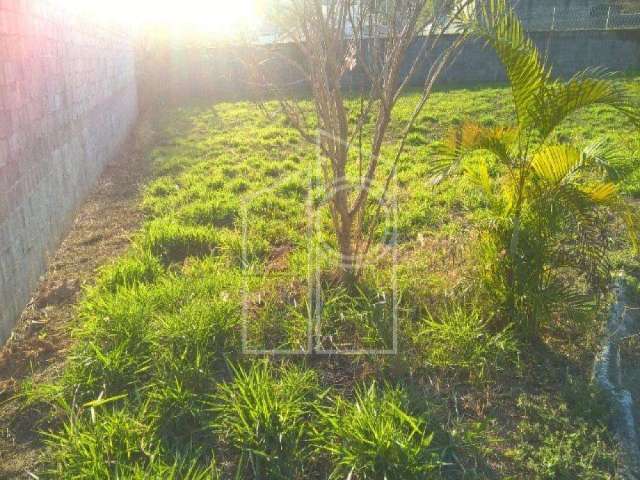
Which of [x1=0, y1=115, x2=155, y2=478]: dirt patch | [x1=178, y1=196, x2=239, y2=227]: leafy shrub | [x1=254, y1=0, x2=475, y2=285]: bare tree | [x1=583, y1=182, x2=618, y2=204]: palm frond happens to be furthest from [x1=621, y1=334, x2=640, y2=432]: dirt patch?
[x1=178, y1=196, x2=239, y2=227]: leafy shrub

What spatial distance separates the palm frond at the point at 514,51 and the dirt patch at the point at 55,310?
2811 mm

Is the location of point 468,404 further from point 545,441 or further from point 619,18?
point 619,18

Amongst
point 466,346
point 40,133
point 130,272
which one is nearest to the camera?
point 466,346

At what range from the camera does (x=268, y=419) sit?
2.48m

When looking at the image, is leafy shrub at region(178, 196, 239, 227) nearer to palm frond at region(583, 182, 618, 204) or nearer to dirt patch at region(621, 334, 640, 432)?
palm frond at region(583, 182, 618, 204)

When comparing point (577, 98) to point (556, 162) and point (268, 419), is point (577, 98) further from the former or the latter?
point (268, 419)

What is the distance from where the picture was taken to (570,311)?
3.15 meters

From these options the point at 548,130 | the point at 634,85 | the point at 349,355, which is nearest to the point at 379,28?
the point at 548,130

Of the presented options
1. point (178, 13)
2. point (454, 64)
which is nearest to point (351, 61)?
point (178, 13)

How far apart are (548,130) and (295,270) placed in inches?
70.6

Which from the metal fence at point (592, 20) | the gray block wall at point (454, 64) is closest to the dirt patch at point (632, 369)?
the gray block wall at point (454, 64)

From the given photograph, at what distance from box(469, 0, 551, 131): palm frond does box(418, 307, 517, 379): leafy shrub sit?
3.95ft

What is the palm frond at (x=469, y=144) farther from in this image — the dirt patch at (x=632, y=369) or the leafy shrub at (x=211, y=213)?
the leafy shrub at (x=211, y=213)

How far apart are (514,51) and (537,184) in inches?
29.1
